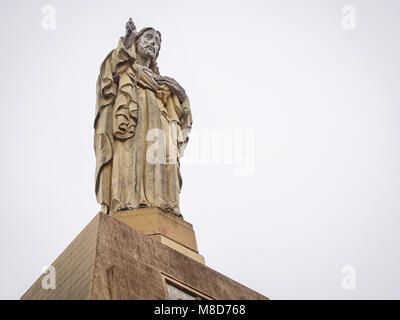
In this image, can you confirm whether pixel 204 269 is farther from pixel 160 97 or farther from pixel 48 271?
pixel 160 97

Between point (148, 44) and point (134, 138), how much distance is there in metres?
2.17

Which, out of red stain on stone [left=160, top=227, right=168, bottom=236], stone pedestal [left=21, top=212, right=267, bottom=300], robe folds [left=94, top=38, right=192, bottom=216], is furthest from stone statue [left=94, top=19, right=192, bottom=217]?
stone pedestal [left=21, top=212, right=267, bottom=300]

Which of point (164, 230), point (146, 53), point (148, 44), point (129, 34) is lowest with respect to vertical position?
point (164, 230)

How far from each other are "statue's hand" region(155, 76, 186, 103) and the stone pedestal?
9.88 feet

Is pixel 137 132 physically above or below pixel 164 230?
above

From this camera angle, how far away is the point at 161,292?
734 cm

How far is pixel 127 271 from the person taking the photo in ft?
23.5

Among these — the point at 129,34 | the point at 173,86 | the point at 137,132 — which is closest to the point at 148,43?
the point at 129,34

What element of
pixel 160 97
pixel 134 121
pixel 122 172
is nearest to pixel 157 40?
pixel 160 97

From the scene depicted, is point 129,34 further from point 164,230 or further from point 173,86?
point 164,230

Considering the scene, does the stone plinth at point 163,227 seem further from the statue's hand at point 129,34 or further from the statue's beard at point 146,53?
the statue's hand at point 129,34

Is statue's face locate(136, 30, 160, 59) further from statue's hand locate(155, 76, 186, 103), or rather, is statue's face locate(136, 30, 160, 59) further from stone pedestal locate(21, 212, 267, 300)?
stone pedestal locate(21, 212, 267, 300)

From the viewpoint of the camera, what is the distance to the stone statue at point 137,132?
9414mm
